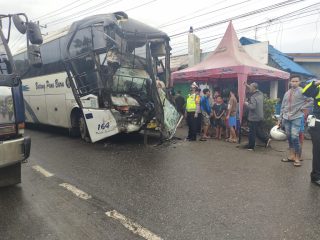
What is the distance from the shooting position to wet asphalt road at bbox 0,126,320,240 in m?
3.62

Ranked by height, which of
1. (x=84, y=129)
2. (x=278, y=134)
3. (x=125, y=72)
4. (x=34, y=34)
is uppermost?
(x=34, y=34)

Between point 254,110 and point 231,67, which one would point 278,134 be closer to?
point 254,110

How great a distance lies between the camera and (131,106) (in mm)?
8852

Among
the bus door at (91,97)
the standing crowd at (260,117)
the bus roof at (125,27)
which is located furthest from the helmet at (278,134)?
the bus roof at (125,27)

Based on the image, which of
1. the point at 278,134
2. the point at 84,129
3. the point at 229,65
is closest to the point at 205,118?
the point at 229,65

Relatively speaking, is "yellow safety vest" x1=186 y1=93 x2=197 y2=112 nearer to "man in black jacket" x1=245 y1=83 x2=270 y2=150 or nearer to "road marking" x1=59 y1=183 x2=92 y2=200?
"man in black jacket" x1=245 y1=83 x2=270 y2=150

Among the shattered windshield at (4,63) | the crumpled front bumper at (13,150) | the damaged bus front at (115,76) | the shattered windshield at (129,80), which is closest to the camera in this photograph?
the crumpled front bumper at (13,150)

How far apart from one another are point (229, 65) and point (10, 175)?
24.5 ft

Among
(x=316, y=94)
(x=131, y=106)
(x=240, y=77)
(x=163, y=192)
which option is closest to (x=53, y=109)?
(x=131, y=106)

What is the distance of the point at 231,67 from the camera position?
10.2 meters

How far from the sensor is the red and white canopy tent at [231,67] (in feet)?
32.6

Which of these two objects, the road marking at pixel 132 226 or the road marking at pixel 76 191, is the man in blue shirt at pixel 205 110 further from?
the road marking at pixel 132 226

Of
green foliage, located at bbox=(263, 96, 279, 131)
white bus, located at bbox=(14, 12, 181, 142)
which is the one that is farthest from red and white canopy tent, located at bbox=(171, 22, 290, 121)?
white bus, located at bbox=(14, 12, 181, 142)

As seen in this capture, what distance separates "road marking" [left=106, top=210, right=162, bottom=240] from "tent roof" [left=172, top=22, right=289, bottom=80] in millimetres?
7155
